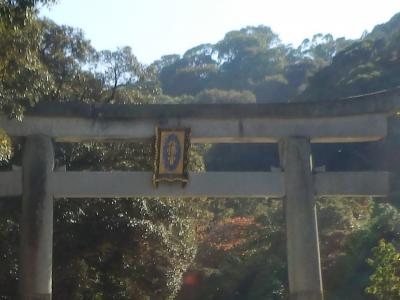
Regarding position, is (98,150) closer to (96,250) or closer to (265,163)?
(96,250)

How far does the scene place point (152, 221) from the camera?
12.5 metres

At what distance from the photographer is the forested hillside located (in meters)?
8.97

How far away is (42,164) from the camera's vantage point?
9.69 meters

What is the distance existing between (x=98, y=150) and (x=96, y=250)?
1.65 metres

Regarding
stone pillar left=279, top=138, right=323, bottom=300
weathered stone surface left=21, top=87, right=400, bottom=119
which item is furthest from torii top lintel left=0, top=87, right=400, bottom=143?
stone pillar left=279, top=138, right=323, bottom=300

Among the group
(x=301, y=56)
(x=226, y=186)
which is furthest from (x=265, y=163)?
(x=301, y=56)

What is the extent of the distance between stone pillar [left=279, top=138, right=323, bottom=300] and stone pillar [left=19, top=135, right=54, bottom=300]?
10.4 ft

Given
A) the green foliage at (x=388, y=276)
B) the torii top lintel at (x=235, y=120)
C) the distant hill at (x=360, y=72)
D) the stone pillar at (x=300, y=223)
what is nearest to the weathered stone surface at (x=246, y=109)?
the torii top lintel at (x=235, y=120)

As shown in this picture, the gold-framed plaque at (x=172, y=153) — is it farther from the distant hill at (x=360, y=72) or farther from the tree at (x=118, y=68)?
the distant hill at (x=360, y=72)

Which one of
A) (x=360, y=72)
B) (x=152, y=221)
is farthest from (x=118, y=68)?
(x=360, y=72)

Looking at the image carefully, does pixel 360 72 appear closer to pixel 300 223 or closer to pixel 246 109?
pixel 246 109

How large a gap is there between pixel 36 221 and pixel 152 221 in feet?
10.8

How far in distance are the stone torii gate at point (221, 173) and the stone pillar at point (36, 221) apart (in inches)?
0.5

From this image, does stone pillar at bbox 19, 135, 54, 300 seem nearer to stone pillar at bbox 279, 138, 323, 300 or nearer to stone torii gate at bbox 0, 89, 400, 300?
stone torii gate at bbox 0, 89, 400, 300
